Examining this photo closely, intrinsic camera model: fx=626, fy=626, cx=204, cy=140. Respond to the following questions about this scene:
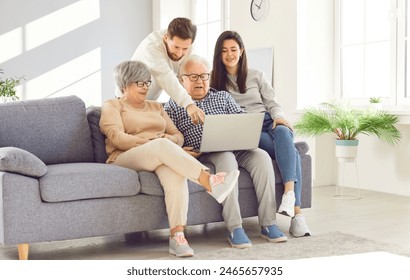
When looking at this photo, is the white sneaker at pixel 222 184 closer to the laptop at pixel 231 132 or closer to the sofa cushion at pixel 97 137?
the laptop at pixel 231 132

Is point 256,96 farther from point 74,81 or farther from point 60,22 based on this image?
point 60,22

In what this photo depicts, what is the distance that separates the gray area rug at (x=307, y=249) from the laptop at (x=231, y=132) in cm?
56

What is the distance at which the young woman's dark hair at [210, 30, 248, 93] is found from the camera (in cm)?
379

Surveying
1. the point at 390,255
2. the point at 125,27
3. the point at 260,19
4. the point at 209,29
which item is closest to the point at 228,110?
the point at 390,255

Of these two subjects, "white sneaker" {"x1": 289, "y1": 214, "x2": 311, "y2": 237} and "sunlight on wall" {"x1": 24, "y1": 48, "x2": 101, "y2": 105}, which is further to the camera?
"sunlight on wall" {"x1": 24, "y1": 48, "x2": 101, "y2": 105}

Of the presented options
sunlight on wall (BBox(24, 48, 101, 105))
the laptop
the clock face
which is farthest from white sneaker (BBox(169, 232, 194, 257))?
sunlight on wall (BBox(24, 48, 101, 105))

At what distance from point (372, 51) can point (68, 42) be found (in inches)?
150

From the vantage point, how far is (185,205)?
A: 3.18 metres

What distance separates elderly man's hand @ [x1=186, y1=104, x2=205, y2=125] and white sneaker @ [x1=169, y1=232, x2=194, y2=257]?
0.62 meters

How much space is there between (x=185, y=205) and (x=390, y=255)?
3.38 feet

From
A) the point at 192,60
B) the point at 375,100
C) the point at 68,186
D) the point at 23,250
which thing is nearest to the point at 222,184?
the point at 68,186

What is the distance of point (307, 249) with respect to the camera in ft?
10.5

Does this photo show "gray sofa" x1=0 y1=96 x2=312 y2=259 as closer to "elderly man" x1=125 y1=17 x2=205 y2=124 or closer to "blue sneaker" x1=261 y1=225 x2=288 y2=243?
"blue sneaker" x1=261 y1=225 x2=288 y2=243

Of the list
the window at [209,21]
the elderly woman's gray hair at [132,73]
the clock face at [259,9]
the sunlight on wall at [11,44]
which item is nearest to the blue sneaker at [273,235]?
the elderly woman's gray hair at [132,73]
